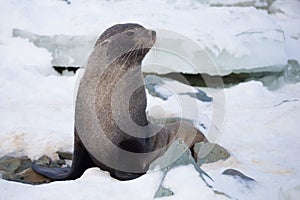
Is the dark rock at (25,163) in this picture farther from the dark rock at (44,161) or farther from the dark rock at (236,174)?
the dark rock at (236,174)

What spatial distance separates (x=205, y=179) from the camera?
3045 millimetres

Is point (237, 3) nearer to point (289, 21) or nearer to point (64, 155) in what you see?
point (289, 21)

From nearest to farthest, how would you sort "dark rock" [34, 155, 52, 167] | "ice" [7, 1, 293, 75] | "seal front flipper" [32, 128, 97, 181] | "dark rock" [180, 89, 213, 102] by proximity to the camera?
"seal front flipper" [32, 128, 97, 181], "dark rock" [34, 155, 52, 167], "dark rock" [180, 89, 213, 102], "ice" [7, 1, 293, 75]

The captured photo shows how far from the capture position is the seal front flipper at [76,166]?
12.2ft

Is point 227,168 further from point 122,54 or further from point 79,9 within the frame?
point 79,9

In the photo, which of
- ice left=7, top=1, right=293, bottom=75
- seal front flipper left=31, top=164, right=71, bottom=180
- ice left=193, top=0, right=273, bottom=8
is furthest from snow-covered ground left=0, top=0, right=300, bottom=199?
seal front flipper left=31, top=164, right=71, bottom=180

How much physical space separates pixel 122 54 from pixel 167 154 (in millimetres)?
881

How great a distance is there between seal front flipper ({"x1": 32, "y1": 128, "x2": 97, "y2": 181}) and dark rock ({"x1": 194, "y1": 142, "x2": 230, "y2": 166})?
665mm

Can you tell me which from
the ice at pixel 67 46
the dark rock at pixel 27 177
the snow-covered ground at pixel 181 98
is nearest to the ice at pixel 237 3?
the snow-covered ground at pixel 181 98

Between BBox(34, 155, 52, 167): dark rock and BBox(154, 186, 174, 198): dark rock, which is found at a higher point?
BBox(154, 186, 174, 198): dark rock

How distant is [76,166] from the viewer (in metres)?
3.75

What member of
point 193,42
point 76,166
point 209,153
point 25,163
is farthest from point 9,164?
point 193,42

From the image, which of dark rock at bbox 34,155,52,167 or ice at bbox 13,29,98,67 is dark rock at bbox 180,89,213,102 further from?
dark rock at bbox 34,155,52,167

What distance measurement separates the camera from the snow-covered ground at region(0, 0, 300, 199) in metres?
3.06
